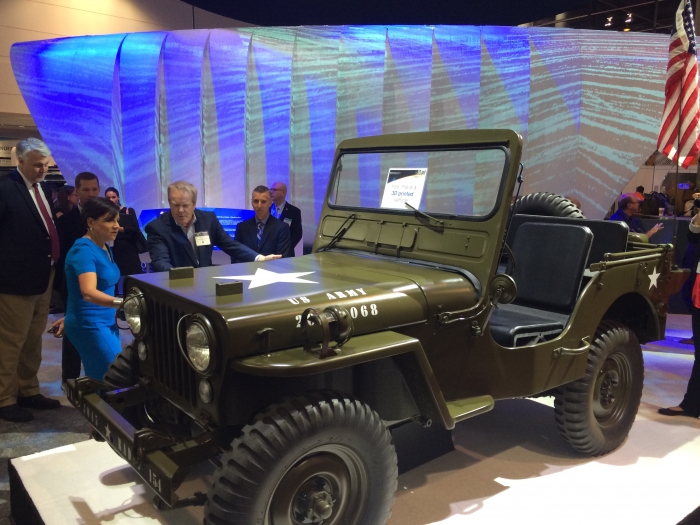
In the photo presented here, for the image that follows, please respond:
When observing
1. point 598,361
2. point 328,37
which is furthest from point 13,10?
point 598,361

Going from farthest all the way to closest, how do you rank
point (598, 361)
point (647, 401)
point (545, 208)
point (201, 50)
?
point (201, 50)
point (647, 401)
point (545, 208)
point (598, 361)

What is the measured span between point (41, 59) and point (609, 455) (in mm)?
9317

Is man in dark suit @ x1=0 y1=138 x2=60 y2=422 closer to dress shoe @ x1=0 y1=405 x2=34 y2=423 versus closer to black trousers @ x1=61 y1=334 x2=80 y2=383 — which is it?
dress shoe @ x1=0 y1=405 x2=34 y2=423

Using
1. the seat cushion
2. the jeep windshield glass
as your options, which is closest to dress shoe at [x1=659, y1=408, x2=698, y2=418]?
the seat cushion

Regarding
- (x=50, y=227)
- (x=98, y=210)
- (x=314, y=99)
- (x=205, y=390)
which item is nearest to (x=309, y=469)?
(x=205, y=390)

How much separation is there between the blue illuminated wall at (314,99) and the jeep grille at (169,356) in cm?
597

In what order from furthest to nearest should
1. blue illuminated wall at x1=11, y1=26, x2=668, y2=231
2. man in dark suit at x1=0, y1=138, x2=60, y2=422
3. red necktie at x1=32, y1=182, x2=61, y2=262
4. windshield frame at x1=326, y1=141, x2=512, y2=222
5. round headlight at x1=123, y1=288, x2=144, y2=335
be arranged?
blue illuminated wall at x1=11, y1=26, x2=668, y2=231 → red necktie at x1=32, y1=182, x2=61, y2=262 → man in dark suit at x1=0, y1=138, x2=60, y2=422 → windshield frame at x1=326, y1=141, x2=512, y2=222 → round headlight at x1=123, y1=288, x2=144, y2=335

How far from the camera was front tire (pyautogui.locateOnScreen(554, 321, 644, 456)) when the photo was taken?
301 cm

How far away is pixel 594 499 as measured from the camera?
8.72ft

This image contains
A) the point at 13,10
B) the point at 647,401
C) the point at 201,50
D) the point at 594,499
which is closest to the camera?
the point at 594,499

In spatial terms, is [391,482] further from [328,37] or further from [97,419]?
[328,37]

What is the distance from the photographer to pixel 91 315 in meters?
3.16

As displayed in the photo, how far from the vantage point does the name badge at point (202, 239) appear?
3.75 metres

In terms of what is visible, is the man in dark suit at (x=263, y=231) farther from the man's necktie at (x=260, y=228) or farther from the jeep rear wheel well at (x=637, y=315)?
the jeep rear wheel well at (x=637, y=315)
